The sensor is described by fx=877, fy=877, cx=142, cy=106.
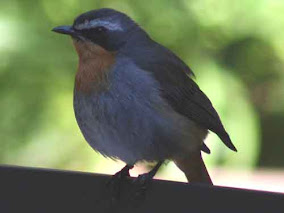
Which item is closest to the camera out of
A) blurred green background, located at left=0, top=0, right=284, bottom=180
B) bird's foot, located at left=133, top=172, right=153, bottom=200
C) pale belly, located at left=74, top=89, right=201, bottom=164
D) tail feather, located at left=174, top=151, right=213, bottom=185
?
bird's foot, located at left=133, top=172, right=153, bottom=200

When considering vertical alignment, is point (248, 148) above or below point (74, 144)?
above

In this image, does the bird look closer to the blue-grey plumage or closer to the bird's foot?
the blue-grey plumage

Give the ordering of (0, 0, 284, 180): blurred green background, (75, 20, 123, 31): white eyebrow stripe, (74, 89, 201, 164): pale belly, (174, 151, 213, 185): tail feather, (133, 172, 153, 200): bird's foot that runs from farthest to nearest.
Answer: (0, 0, 284, 180): blurred green background, (174, 151, 213, 185): tail feather, (75, 20, 123, 31): white eyebrow stripe, (74, 89, 201, 164): pale belly, (133, 172, 153, 200): bird's foot

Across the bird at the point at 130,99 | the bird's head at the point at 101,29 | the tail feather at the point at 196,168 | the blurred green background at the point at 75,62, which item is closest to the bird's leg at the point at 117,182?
the bird at the point at 130,99

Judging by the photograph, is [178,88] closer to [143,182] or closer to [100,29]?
[100,29]

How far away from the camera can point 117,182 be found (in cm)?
285

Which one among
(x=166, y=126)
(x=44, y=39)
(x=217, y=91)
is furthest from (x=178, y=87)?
(x=44, y=39)

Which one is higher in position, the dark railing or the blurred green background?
the blurred green background

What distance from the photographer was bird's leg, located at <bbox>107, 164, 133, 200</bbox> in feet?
8.41

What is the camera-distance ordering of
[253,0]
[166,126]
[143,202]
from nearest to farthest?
1. [143,202]
2. [166,126]
3. [253,0]

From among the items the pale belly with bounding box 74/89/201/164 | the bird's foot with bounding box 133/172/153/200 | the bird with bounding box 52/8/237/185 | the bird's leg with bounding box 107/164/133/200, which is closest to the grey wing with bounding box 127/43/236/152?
the bird with bounding box 52/8/237/185

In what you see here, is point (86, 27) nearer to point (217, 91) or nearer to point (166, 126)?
point (166, 126)

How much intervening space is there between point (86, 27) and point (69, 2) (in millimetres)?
1275

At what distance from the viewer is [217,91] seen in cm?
445
